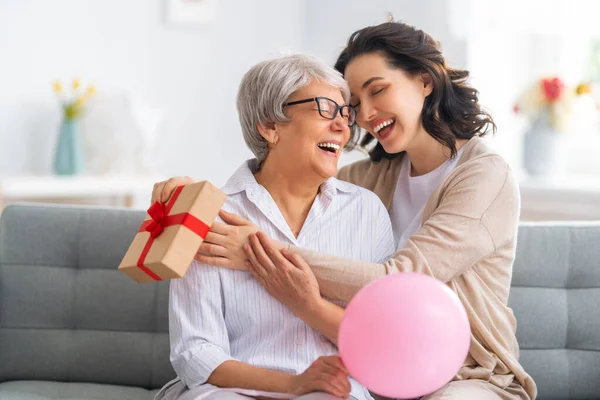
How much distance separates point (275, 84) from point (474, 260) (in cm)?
64

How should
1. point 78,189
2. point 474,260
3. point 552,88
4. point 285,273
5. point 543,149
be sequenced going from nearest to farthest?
point 285,273 → point 474,260 → point 552,88 → point 543,149 → point 78,189

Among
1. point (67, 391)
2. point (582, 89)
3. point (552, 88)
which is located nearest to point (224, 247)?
point (67, 391)

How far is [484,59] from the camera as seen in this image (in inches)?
172

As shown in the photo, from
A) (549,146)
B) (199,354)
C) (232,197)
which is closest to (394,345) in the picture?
(199,354)

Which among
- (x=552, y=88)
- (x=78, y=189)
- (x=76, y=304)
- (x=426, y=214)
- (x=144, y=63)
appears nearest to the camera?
(x=426, y=214)

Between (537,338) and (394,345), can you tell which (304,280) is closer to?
(394,345)

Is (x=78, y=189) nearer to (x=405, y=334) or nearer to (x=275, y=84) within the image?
(x=275, y=84)

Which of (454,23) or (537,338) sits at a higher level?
(454,23)

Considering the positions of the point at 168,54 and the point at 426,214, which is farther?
the point at 168,54

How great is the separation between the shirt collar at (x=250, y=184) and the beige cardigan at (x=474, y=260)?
0.21m

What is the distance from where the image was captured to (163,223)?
1.74m

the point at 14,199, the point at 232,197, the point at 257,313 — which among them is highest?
the point at 232,197

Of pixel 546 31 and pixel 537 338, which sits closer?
pixel 537 338

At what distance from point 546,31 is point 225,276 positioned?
9.41ft
